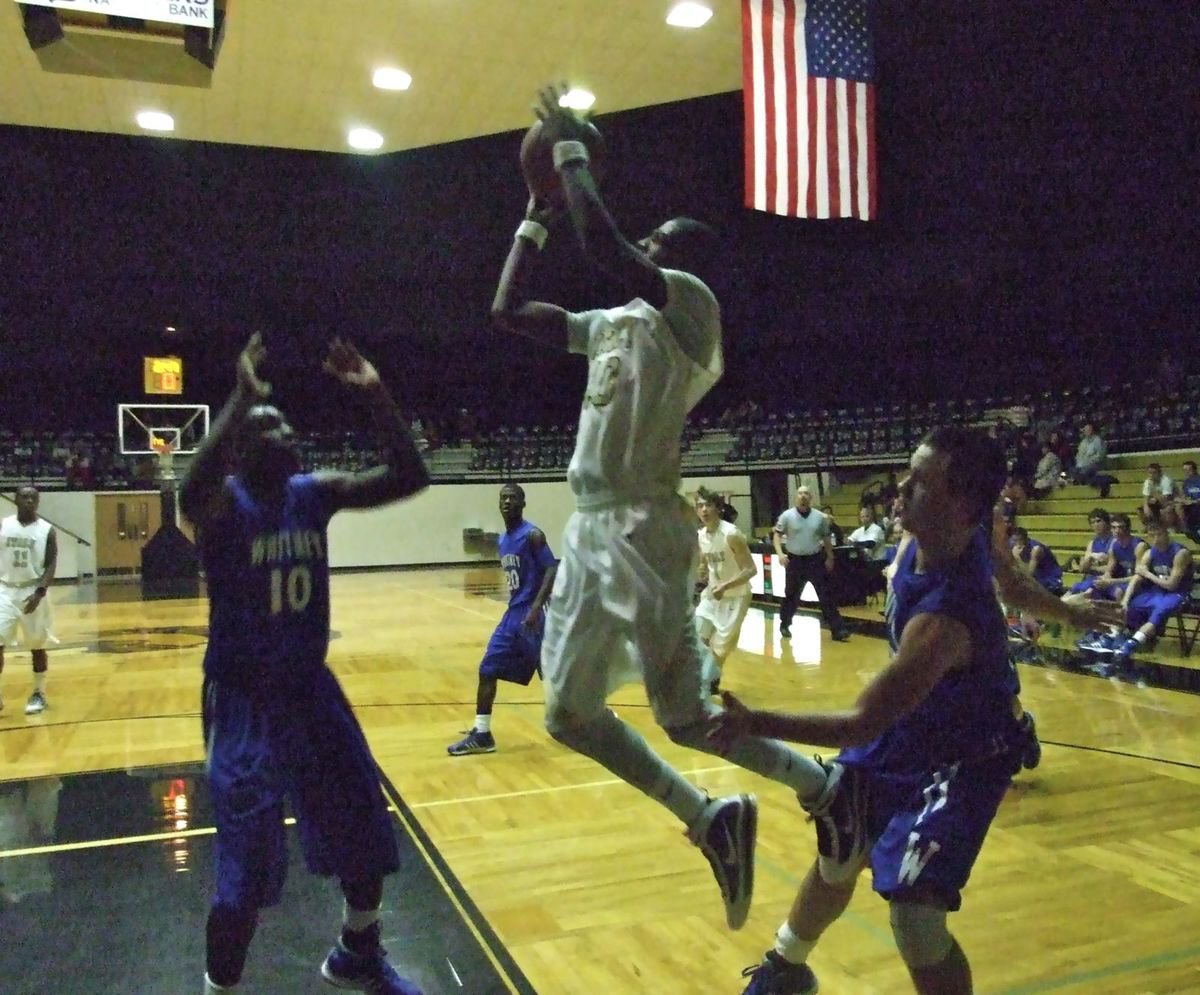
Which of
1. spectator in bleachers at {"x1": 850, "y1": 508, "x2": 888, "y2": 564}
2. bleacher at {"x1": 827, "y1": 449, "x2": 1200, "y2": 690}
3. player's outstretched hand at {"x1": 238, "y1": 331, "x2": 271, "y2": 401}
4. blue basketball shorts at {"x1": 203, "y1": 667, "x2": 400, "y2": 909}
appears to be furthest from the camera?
spectator in bleachers at {"x1": 850, "y1": 508, "x2": 888, "y2": 564}

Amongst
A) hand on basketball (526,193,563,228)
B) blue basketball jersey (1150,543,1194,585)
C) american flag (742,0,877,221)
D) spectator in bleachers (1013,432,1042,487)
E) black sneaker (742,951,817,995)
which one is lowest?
black sneaker (742,951,817,995)

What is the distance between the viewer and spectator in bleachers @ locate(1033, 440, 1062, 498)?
15.3 m

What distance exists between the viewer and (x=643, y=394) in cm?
285

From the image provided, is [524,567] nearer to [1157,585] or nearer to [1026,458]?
[1157,585]

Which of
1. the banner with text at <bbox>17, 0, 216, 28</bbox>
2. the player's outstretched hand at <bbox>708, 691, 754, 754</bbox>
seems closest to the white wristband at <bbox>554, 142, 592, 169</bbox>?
the player's outstretched hand at <bbox>708, 691, 754, 754</bbox>

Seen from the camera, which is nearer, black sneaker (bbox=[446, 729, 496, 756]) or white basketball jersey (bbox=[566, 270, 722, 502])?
white basketball jersey (bbox=[566, 270, 722, 502])

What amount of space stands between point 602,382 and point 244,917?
157cm

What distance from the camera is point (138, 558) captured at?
2312 centimetres

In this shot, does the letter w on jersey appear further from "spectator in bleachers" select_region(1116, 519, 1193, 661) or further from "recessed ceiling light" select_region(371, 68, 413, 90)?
"recessed ceiling light" select_region(371, 68, 413, 90)

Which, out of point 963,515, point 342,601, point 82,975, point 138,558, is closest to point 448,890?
point 82,975

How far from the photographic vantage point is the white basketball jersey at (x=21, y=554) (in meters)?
7.76

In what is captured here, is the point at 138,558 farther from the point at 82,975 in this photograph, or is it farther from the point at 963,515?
the point at 963,515

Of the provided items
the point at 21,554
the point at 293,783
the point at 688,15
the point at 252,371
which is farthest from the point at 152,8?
the point at 293,783

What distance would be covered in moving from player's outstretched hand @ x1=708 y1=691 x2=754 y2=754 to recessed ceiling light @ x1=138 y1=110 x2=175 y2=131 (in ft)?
31.5
